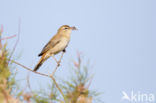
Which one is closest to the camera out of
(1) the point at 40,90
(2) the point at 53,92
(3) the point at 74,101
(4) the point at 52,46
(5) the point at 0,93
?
(5) the point at 0,93

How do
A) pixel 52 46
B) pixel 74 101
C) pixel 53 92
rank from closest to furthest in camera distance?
pixel 74 101
pixel 53 92
pixel 52 46

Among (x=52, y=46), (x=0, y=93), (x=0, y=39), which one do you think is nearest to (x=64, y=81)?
(x=0, y=39)

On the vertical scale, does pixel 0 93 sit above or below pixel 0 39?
below

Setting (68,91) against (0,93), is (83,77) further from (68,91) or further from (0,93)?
(0,93)

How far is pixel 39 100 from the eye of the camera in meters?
0.87

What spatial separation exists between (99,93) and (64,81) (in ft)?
0.60

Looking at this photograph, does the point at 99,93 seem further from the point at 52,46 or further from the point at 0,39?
the point at 52,46

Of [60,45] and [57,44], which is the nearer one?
[60,45]

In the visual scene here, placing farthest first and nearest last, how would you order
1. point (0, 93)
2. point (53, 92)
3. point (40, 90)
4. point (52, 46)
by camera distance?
point (52, 46)
point (40, 90)
point (53, 92)
point (0, 93)

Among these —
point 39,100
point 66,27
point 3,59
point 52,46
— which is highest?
point 66,27

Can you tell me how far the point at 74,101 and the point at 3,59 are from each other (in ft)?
0.99

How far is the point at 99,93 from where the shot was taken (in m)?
1.10

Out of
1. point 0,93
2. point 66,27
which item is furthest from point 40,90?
point 66,27

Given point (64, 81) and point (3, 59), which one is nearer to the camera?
point (3, 59)
